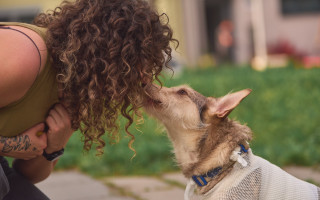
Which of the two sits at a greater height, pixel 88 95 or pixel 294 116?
pixel 88 95

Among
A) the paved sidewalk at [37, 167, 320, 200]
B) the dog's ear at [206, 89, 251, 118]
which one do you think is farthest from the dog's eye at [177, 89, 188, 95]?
the paved sidewalk at [37, 167, 320, 200]

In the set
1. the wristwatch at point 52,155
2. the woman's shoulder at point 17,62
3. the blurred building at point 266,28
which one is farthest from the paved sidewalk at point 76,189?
the blurred building at point 266,28

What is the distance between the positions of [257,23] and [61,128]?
53.1 feet

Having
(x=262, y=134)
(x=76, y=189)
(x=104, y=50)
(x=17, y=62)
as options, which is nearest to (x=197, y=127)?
(x=104, y=50)

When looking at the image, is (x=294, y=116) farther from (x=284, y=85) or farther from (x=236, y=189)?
(x=236, y=189)

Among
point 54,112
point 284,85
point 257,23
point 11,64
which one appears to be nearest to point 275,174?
point 54,112

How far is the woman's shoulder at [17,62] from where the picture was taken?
8.72 feet

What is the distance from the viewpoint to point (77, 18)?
2.78m

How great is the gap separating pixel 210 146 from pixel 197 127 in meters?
0.16

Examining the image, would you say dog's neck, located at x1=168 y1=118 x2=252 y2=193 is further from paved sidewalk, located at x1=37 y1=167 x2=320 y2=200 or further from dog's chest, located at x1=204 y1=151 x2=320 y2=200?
paved sidewalk, located at x1=37 y1=167 x2=320 y2=200

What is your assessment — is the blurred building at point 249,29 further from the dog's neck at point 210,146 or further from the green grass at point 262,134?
the dog's neck at point 210,146

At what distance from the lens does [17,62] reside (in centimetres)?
267

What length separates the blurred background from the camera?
19.2 feet

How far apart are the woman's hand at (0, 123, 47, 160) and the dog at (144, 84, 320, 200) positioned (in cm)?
77
